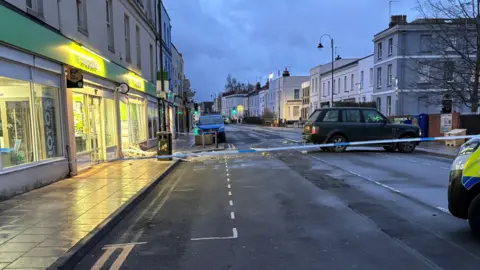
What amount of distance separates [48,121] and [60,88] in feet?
3.44

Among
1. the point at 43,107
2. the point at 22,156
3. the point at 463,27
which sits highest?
the point at 463,27

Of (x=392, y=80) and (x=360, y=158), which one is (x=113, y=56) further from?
(x=392, y=80)

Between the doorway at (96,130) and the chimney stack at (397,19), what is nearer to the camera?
the doorway at (96,130)

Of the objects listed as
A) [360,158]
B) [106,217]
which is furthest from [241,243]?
[360,158]

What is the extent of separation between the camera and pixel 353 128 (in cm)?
1638

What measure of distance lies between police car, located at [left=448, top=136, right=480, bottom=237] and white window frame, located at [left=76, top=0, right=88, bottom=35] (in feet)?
36.0

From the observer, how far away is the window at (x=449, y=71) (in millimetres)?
21156

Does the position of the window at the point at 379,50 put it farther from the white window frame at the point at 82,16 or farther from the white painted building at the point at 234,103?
the white painted building at the point at 234,103

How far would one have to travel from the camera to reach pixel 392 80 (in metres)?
35.6

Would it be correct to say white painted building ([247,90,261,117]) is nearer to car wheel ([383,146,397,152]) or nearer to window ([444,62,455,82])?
window ([444,62,455,82])

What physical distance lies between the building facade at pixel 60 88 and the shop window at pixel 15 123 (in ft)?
0.07

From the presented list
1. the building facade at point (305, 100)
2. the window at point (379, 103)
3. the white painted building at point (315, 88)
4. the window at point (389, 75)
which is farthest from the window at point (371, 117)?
the building facade at point (305, 100)

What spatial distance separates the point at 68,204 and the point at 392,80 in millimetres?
34615

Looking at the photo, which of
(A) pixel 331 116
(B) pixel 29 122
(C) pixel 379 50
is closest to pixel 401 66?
(C) pixel 379 50
